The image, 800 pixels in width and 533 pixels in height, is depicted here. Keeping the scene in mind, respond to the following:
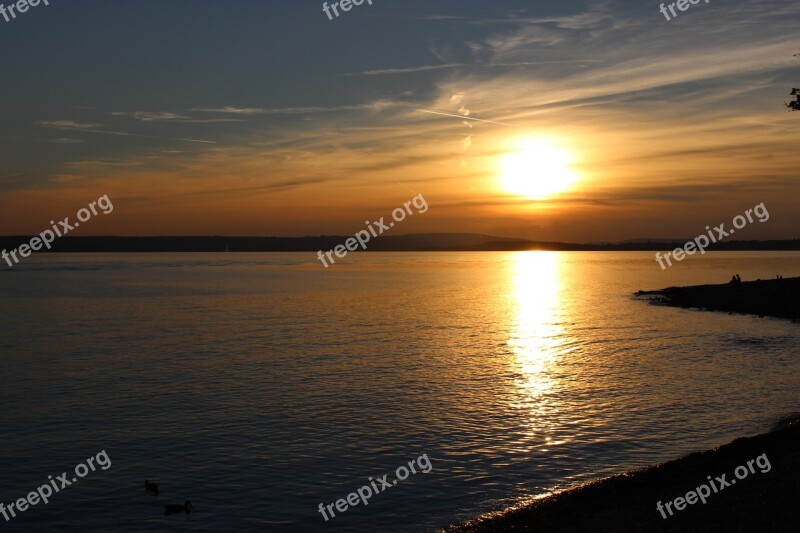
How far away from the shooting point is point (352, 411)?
95.9ft

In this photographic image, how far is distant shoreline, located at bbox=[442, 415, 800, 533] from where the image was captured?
14.4 meters

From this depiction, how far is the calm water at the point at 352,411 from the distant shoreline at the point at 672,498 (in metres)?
1.67

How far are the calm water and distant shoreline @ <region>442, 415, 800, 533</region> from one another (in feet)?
5.47

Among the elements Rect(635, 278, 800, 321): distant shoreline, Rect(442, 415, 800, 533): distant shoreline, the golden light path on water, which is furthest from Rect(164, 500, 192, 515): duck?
Rect(635, 278, 800, 321): distant shoreline

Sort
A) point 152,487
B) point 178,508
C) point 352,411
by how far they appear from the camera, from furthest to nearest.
Answer: point 352,411 → point 152,487 → point 178,508

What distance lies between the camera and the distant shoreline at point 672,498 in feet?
47.3

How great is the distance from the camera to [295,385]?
35188 millimetres

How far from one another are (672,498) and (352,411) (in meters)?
15.4

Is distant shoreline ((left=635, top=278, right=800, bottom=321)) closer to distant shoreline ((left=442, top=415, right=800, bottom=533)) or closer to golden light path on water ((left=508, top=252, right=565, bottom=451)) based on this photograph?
golden light path on water ((left=508, top=252, right=565, bottom=451))

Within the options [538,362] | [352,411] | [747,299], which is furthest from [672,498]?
[747,299]

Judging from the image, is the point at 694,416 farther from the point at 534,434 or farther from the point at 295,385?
the point at 295,385

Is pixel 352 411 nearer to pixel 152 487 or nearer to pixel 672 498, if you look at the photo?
pixel 152 487

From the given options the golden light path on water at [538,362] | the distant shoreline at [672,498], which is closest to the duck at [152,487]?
the distant shoreline at [672,498]

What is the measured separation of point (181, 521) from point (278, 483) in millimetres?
3369
